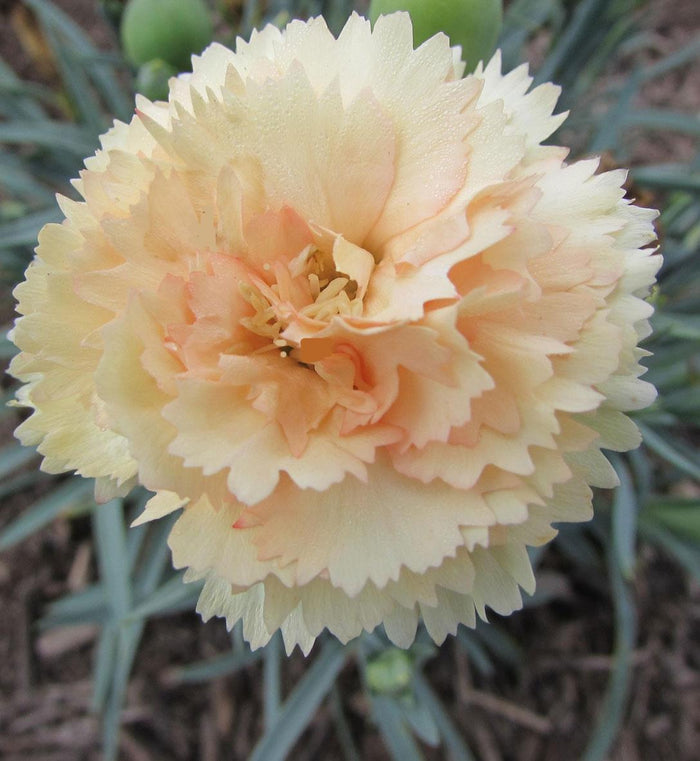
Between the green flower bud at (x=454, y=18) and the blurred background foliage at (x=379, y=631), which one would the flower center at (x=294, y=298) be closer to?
the green flower bud at (x=454, y=18)

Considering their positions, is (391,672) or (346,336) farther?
(391,672)

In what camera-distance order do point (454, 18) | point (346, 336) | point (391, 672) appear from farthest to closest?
point (391, 672), point (454, 18), point (346, 336)

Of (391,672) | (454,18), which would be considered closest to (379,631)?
(391,672)

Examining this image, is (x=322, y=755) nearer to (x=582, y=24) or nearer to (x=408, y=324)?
(x=408, y=324)

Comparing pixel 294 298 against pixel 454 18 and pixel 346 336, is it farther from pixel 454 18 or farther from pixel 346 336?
pixel 454 18

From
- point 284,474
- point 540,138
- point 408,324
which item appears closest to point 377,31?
point 540,138

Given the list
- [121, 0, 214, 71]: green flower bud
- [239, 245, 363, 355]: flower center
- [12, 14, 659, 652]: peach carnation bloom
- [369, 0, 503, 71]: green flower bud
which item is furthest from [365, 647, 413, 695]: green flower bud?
[121, 0, 214, 71]: green flower bud
